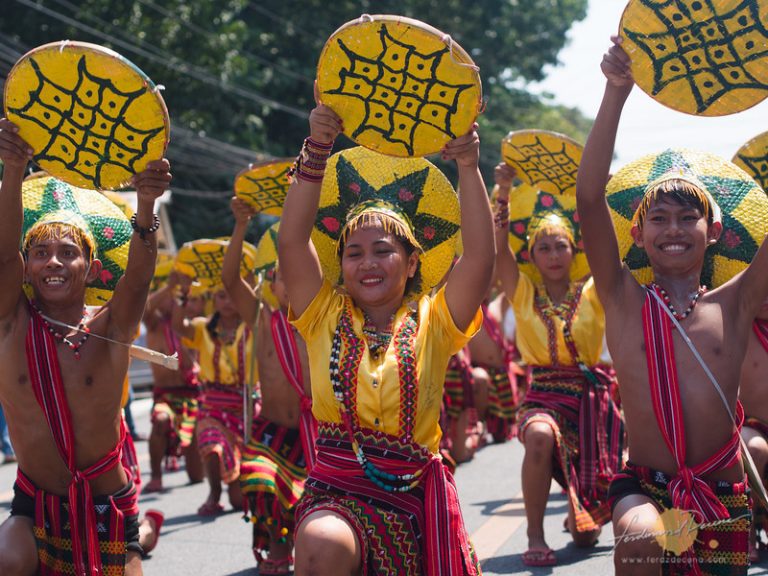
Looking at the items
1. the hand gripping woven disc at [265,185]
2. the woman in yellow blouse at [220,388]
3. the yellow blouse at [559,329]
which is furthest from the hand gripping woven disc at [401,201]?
the woman in yellow blouse at [220,388]

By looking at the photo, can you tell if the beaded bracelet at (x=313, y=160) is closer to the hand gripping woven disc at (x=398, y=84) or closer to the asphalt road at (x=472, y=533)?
the hand gripping woven disc at (x=398, y=84)

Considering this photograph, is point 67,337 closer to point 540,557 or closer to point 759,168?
point 540,557

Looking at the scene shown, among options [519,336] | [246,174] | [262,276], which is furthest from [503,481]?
[246,174]

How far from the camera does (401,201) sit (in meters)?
4.32

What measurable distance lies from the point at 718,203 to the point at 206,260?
4.84m

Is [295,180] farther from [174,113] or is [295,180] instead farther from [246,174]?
[174,113]

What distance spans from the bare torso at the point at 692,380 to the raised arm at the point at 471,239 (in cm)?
63

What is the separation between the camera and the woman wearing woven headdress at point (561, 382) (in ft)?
20.9

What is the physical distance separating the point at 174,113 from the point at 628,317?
57.7ft

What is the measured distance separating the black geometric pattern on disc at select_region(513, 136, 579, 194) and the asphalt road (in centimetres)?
219

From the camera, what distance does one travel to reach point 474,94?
3.85 m

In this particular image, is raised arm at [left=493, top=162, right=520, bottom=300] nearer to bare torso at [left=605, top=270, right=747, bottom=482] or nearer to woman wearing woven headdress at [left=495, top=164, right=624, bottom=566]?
woman wearing woven headdress at [left=495, top=164, right=624, bottom=566]

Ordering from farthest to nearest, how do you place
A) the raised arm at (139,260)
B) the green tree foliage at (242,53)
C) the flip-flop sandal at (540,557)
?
the green tree foliage at (242,53) < the flip-flop sandal at (540,557) < the raised arm at (139,260)

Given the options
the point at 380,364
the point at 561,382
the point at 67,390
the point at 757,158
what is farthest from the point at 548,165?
the point at 67,390
